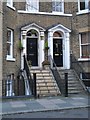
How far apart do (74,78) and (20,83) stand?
3.83 meters

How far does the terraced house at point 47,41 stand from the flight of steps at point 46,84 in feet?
0.22

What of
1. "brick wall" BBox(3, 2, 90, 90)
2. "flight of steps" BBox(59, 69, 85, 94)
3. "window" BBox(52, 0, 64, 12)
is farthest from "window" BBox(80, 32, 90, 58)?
"window" BBox(52, 0, 64, 12)

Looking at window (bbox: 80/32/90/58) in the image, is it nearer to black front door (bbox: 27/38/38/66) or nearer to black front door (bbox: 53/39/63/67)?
black front door (bbox: 53/39/63/67)

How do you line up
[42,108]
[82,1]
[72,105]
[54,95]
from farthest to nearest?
[82,1] < [54,95] < [72,105] < [42,108]

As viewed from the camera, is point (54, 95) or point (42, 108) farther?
point (54, 95)

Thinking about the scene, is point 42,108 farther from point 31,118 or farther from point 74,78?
point 74,78

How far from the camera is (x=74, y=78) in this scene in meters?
19.0

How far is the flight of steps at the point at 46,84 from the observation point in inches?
645

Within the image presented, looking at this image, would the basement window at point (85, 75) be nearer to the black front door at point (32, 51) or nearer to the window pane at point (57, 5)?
the black front door at point (32, 51)

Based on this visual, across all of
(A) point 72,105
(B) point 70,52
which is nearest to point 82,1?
(B) point 70,52

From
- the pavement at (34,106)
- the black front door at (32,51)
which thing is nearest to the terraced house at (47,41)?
the black front door at (32,51)

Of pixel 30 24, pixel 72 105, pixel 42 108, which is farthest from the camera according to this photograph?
pixel 30 24

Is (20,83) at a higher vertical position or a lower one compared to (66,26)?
lower

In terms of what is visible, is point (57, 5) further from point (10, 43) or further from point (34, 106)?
point (34, 106)
